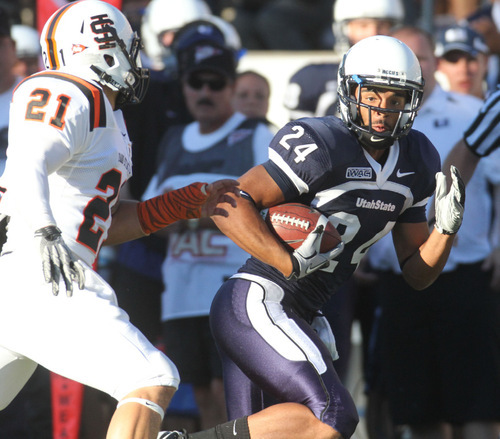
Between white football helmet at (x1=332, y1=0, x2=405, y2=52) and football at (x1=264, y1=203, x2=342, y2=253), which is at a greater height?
white football helmet at (x1=332, y1=0, x2=405, y2=52)

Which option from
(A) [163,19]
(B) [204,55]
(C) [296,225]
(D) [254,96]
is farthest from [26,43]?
(C) [296,225]

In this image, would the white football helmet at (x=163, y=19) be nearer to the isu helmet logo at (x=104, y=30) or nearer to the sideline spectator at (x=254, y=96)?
the sideline spectator at (x=254, y=96)

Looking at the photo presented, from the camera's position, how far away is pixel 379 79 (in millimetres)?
3961

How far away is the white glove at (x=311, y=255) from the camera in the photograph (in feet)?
12.3

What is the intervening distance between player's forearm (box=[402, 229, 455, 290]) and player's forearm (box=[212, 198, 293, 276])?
660 mm

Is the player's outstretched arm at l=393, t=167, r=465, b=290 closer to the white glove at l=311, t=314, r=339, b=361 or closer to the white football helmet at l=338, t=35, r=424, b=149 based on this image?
the white football helmet at l=338, t=35, r=424, b=149

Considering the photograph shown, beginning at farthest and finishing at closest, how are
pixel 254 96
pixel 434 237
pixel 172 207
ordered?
pixel 254 96 → pixel 172 207 → pixel 434 237

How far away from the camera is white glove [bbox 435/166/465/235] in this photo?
12.7 feet

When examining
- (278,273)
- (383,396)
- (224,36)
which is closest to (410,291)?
(383,396)

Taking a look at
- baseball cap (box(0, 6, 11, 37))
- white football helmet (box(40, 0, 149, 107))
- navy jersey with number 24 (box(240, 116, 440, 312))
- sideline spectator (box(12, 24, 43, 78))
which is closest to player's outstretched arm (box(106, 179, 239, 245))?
navy jersey with number 24 (box(240, 116, 440, 312))

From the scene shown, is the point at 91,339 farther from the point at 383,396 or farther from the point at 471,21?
the point at 471,21

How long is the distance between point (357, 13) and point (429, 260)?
8.51 feet

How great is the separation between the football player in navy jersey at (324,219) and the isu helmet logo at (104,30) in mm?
766

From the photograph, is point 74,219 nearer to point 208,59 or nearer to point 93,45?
point 93,45
